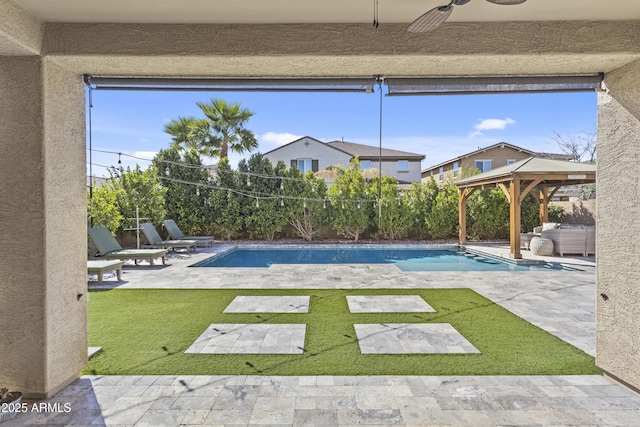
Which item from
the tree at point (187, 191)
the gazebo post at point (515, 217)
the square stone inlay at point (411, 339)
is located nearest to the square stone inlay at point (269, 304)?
the square stone inlay at point (411, 339)

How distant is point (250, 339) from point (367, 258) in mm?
8688

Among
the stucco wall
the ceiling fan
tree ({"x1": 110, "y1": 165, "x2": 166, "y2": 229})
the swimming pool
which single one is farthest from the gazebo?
tree ({"x1": 110, "y1": 165, "x2": 166, "y2": 229})

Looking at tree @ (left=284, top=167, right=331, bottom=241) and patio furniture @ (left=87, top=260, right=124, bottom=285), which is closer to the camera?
patio furniture @ (left=87, top=260, right=124, bottom=285)

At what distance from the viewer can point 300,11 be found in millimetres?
2879

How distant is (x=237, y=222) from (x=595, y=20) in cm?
1502

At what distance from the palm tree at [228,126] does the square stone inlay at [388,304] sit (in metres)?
13.2

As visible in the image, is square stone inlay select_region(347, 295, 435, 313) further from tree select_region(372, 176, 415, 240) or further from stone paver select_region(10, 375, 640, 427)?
tree select_region(372, 176, 415, 240)

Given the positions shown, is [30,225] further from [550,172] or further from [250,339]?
[550,172]

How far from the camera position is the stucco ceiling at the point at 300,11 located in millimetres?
2754

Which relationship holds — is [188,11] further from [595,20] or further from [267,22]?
[595,20]

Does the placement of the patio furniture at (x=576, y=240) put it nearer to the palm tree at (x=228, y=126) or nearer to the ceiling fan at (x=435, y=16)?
the ceiling fan at (x=435, y=16)

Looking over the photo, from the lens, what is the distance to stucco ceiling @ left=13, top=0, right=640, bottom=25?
2754 mm

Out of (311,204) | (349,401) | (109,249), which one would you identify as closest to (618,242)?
(349,401)

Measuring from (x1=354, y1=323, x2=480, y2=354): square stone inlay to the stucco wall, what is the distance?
1.26 metres
